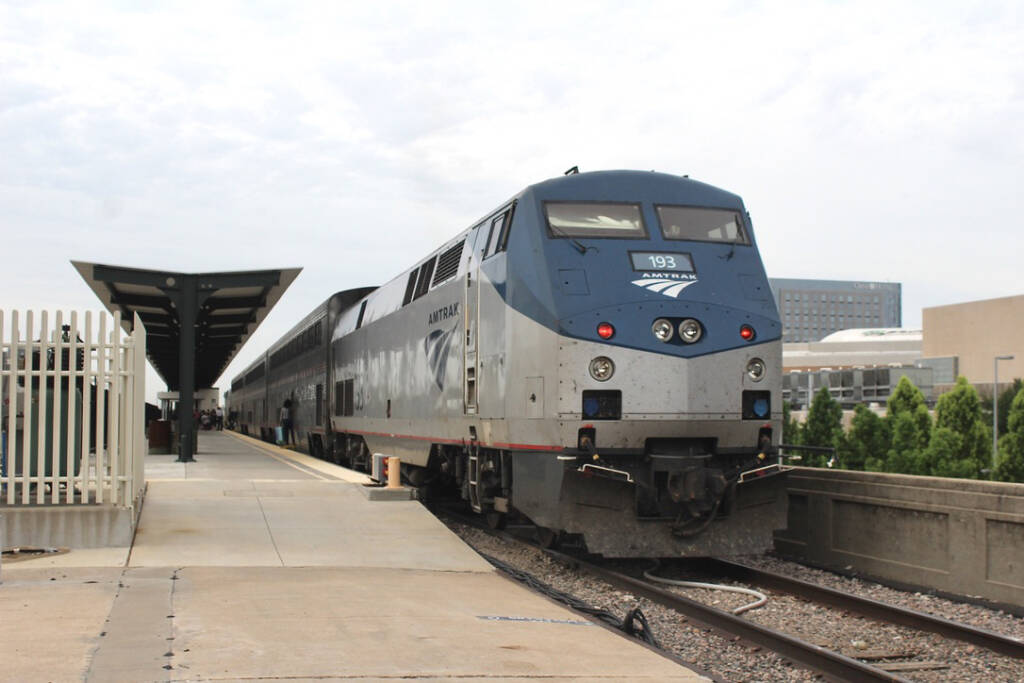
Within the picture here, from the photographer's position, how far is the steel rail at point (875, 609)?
7.82 meters

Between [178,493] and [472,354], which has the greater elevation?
[472,354]

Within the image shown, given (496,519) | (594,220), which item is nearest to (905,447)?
(496,519)

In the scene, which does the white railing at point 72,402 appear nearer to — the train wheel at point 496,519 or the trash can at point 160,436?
the train wheel at point 496,519

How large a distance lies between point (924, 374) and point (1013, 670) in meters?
84.6

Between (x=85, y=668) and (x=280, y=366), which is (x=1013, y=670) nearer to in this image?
(x=85, y=668)

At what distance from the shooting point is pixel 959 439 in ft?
146

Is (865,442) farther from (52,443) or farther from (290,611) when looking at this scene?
(290,611)

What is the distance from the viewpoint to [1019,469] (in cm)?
4041

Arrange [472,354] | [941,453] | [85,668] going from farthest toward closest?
[941,453] < [472,354] < [85,668]

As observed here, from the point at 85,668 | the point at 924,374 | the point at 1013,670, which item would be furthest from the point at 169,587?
the point at 924,374

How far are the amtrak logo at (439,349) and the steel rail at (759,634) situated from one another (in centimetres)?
349

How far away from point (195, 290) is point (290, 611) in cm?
1471

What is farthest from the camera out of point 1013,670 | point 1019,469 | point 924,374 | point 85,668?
point 924,374

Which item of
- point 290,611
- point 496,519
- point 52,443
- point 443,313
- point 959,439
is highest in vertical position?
point 443,313
